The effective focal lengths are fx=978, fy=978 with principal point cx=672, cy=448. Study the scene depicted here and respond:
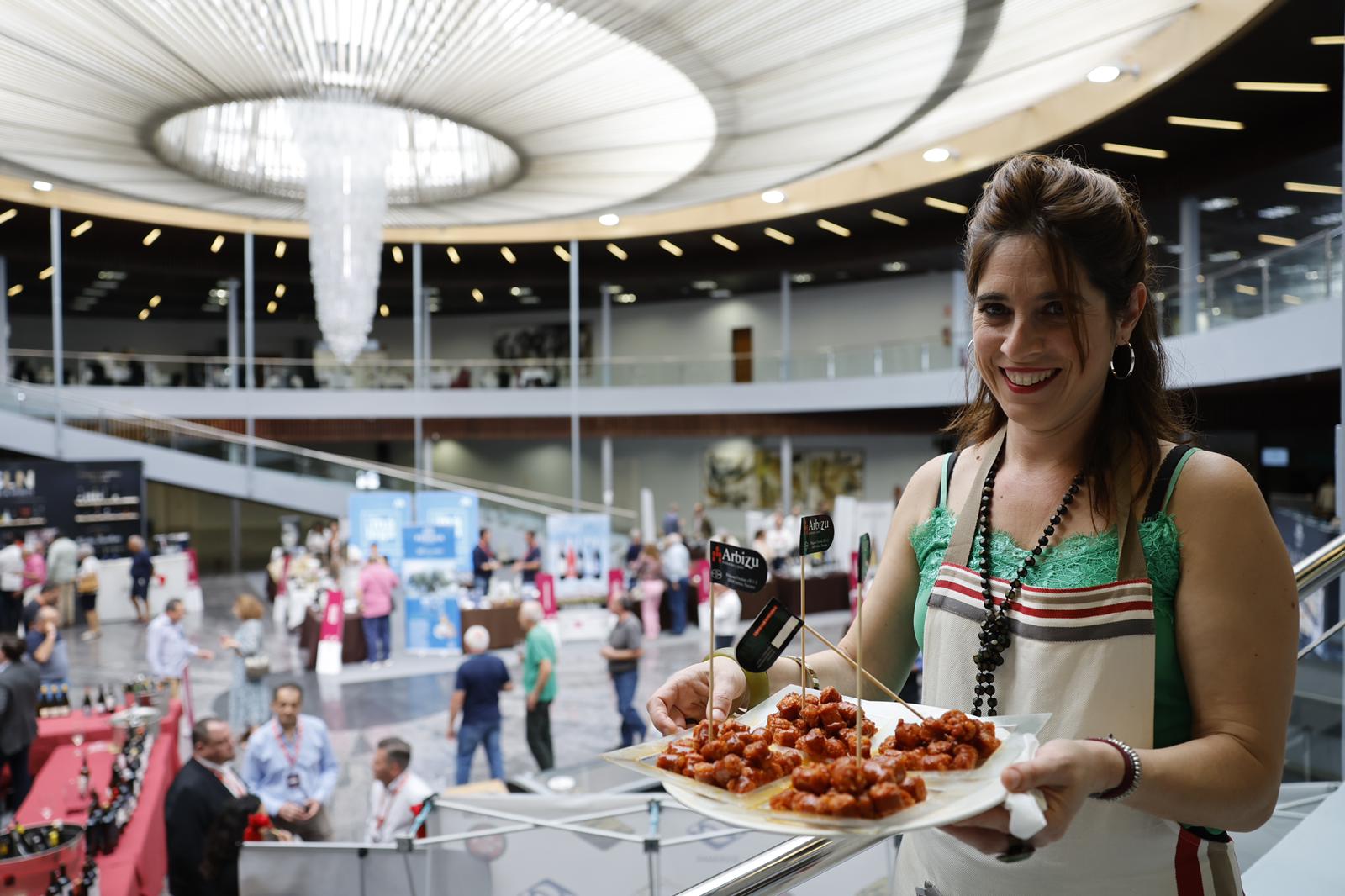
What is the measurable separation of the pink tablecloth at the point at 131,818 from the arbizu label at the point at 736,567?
5.04 meters

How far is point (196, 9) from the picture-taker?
855cm

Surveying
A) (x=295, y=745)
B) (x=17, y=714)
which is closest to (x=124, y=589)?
(x=17, y=714)

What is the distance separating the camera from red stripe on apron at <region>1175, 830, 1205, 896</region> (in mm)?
1367

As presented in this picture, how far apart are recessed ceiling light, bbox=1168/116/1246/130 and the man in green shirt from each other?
11.0 metres

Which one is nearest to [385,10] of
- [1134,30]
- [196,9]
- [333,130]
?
[196,9]

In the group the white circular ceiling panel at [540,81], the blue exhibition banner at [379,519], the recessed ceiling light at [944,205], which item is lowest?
the blue exhibition banner at [379,519]

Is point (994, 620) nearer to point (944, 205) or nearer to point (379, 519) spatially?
point (379, 519)

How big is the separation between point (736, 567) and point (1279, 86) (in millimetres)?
13712

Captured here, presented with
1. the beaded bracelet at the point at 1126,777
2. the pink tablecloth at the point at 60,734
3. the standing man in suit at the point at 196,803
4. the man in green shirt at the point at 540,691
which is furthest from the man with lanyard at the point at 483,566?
the beaded bracelet at the point at 1126,777

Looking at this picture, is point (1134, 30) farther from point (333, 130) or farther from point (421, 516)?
point (421, 516)

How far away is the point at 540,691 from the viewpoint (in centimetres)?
888

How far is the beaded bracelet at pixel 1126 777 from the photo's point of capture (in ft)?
3.82

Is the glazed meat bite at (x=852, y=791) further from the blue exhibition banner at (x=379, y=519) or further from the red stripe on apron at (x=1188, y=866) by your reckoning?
the blue exhibition banner at (x=379, y=519)

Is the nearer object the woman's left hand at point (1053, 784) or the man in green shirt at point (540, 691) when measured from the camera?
the woman's left hand at point (1053, 784)
